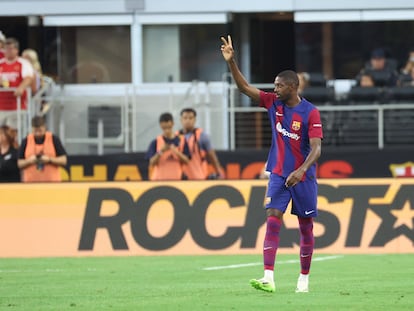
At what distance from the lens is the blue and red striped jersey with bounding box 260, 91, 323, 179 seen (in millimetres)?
11781

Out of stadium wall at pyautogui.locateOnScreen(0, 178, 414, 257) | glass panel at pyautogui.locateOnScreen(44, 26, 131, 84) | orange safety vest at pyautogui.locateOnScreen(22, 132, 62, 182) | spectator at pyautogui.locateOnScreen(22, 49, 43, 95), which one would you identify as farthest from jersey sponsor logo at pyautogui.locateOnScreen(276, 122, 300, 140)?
glass panel at pyautogui.locateOnScreen(44, 26, 131, 84)

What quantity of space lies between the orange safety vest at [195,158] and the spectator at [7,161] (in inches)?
103

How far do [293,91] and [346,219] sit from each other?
648 centimetres

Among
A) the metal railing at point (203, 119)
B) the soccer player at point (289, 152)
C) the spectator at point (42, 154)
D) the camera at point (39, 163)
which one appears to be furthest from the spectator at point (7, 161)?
the soccer player at point (289, 152)

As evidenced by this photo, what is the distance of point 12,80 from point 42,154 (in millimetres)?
3089

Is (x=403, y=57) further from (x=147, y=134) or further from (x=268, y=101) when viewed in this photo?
(x=268, y=101)

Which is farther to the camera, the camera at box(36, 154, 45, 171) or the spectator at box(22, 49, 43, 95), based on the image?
the spectator at box(22, 49, 43, 95)

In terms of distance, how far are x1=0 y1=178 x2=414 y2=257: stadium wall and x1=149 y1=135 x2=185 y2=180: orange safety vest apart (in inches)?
71.3

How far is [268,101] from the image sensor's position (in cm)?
1186

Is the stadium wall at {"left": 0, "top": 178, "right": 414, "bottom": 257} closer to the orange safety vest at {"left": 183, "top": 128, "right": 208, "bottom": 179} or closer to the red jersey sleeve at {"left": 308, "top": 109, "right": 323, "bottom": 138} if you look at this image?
the orange safety vest at {"left": 183, "top": 128, "right": 208, "bottom": 179}

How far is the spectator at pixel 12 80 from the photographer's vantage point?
72.1 ft

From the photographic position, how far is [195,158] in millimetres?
20078

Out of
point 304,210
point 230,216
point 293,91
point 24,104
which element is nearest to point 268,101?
point 293,91

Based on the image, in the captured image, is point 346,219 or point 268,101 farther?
point 346,219
